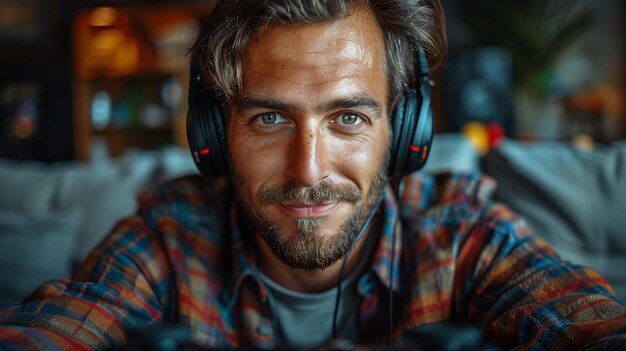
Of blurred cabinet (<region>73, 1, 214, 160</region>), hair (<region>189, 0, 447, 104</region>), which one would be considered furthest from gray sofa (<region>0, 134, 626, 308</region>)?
blurred cabinet (<region>73, 1, 214, 160</region>)

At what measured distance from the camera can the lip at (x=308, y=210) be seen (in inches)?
38.3

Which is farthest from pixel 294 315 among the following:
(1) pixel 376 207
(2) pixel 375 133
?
(2) pixel 375 133

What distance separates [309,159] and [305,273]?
26 cm

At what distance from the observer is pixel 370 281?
1099 millimetres

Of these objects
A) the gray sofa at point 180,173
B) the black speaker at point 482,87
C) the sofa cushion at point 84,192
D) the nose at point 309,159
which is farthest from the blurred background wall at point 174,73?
the nose at point 309,159

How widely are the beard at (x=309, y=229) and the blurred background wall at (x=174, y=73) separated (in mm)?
2455

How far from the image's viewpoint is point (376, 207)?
1.08 m

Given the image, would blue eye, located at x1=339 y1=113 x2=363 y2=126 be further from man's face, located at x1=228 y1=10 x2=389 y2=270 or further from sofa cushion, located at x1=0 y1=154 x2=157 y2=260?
sofa cushion, located at x1=0 y1=154 x2=157 y2=260

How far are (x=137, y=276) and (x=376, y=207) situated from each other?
1.47 ft

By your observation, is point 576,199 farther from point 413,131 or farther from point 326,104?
point 326,104

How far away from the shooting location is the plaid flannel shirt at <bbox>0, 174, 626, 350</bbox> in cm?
89

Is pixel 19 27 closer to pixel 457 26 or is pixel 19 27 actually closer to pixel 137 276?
pixel 457 26

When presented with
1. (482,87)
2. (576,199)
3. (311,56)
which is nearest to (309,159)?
(311,56)

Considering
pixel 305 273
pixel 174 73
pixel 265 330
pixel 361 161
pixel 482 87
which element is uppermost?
pixel 174 73
